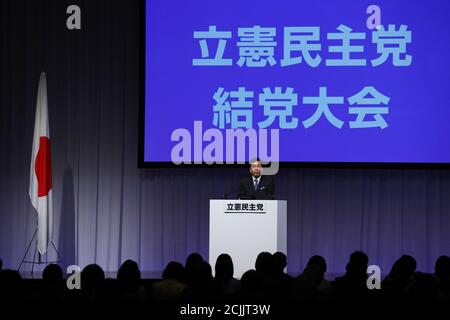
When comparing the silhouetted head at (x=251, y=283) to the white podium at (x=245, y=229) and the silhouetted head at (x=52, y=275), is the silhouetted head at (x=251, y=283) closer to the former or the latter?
the silhouetted head at (x=52, y=275)

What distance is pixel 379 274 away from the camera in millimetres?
7836

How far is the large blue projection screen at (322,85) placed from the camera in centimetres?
763

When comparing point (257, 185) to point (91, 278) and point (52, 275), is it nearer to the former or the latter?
point (52, 275)

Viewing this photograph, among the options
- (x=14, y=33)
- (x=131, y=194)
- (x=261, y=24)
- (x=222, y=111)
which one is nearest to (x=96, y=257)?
(x=131, y=194)

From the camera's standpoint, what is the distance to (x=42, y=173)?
24.4ft

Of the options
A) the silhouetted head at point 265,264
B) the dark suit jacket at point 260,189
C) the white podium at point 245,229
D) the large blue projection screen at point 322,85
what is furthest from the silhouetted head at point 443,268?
Result: the large blue projection screen at point 322,85

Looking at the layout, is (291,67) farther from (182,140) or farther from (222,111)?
(182,140)

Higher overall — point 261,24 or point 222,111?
point 261,24

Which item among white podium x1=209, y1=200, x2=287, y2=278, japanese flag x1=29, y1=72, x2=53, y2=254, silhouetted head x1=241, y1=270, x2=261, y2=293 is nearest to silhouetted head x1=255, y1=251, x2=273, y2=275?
silhouetted head x1=241, y1=270, x2=261, y2=293

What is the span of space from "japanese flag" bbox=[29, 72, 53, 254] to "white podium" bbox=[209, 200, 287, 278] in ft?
6.70

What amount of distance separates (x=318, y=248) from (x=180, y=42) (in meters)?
2.85

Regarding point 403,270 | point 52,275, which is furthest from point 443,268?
point 52,275

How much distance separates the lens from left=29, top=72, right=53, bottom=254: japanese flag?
7352 mm

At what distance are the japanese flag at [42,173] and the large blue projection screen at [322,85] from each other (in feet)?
4.09
